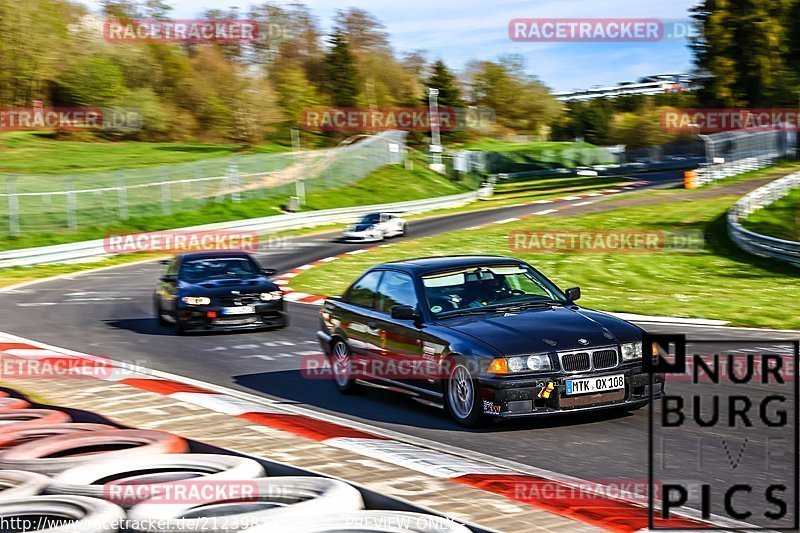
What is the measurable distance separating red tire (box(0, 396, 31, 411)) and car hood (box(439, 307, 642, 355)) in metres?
3.79

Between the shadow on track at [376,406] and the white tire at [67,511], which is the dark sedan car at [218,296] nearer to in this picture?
the shadow on track at [376,406]

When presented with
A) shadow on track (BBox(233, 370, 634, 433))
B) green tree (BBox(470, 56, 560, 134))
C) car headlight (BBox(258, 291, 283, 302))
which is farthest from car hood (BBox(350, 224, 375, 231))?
green tree (BBox(470, 56, 560, 134))

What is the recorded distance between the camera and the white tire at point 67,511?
187 inches

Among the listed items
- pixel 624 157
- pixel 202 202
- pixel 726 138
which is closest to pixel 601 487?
pixel 202 202

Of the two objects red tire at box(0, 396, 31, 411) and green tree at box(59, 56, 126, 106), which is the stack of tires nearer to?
red tire at box(0, 396, 31, 411)

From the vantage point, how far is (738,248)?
98.8ft

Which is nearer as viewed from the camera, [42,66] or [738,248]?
[738,248]

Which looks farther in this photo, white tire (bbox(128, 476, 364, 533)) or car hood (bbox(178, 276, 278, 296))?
car hood (bbox(178, 276, 278, 296))

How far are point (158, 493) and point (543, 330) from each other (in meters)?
3.92

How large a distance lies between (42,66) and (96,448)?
80.0 metres

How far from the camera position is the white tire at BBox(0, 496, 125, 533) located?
4754 mm

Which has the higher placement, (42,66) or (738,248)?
(42,66)

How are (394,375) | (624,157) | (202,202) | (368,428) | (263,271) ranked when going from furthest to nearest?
1. (624,157)
2. (202,202)
3. (263,271)
4. (394,375)
5. (368,428)

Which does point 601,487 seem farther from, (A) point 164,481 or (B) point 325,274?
(B) point 325,274
